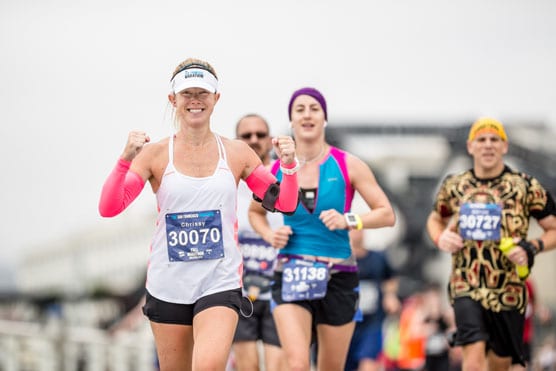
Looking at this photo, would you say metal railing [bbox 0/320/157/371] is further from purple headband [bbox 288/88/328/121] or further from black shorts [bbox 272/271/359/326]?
purple headband [bbox 288/88/328/121]

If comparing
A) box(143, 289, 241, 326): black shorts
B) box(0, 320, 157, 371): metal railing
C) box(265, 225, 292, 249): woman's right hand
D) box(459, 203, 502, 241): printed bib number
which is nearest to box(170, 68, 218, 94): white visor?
box(143, 289, 241, 326): black shorts

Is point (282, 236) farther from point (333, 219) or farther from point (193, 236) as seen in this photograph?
point (193, 236)

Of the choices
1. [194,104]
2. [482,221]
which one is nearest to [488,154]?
Result: [482,221]

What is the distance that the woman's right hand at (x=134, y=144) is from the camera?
6.16 meters

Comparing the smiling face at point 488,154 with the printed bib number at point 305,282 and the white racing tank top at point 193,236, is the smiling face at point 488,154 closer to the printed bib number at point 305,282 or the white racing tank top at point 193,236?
the printed bib number at point 305,282

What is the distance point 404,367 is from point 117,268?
4146 inches

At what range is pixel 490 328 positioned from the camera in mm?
8328

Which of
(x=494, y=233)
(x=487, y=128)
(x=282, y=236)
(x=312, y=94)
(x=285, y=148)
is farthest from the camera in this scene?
(x=487, y=128)

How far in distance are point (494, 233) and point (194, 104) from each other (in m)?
2.96

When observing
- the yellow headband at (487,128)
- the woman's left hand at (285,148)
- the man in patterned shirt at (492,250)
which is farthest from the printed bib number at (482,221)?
the woman's left hand at (285,148)

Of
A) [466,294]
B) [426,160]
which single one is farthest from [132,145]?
[426,160]

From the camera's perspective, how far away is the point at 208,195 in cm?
646

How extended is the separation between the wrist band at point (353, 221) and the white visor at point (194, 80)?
5.43ft

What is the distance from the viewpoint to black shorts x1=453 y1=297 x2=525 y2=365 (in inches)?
323
